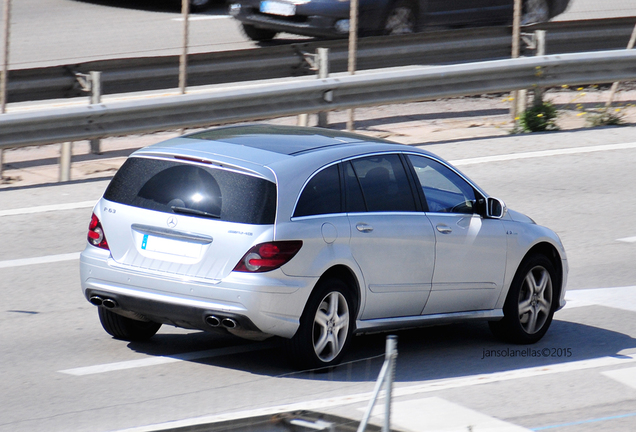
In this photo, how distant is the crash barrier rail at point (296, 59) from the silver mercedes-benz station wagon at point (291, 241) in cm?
630

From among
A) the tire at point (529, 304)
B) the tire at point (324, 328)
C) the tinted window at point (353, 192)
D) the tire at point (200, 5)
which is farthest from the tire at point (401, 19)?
the tire at point (324, 328)

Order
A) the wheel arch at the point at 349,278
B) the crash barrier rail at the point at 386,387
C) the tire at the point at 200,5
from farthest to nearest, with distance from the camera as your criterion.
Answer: the tire at the point at 200,5 < the wheel arch at the point at 349,278 < the crash barrier rail at the point at 386,387

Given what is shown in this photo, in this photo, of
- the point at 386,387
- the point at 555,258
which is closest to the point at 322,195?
the point at 555,258

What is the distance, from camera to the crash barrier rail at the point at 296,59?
12922mm

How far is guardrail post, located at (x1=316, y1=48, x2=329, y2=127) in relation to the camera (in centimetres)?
1402

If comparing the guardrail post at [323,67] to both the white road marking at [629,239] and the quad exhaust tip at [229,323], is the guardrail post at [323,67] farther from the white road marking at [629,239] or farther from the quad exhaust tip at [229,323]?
the quad exhaust tip at [229,323]

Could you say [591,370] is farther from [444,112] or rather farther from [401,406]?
[444,112]

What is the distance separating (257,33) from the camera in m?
17.3

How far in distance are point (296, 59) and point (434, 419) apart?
35.1 ft

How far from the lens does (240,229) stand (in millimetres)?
6121

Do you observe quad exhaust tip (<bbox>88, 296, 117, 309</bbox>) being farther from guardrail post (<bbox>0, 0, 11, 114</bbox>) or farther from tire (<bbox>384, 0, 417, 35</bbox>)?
tire (<bbox>384, 0, 417, 35</bbox>)

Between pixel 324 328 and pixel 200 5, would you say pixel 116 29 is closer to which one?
pixel 200 5

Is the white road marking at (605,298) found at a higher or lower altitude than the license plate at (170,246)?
lower

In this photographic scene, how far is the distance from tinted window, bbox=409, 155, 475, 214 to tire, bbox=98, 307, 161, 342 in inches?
83.5
